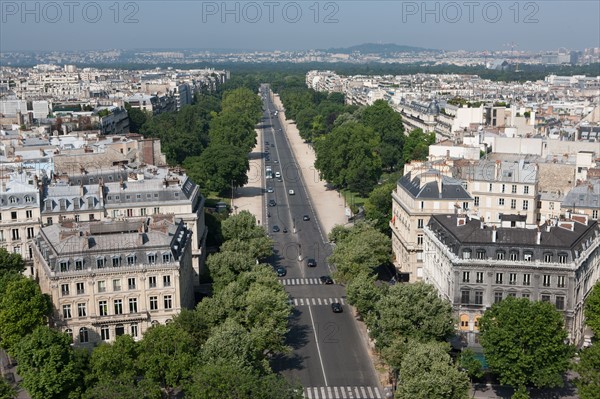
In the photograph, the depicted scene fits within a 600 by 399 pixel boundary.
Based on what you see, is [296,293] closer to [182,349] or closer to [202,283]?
[202,283]

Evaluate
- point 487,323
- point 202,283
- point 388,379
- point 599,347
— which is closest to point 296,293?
point 202,283

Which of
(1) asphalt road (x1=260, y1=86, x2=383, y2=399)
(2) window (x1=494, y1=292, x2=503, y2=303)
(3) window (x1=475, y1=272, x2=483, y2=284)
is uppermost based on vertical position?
(3) window (x1=475, y1=272, x2=483, y2=284)

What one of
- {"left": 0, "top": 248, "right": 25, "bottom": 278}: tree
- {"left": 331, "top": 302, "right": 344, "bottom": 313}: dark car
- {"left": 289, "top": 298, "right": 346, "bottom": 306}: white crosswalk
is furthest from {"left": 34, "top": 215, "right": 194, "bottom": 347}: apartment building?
{"left": 331, "top": 302, "right": 344, "bottom": 313}: dark car

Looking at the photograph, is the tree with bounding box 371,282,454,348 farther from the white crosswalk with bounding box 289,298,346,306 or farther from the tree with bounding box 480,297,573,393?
the white crosswalk with bounding box 289,298,346,306

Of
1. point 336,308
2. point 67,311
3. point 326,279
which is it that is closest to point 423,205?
point 326,279

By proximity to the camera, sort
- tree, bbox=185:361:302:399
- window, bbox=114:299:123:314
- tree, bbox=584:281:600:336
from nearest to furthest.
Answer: tree, bbox=185:361:302:399
window, bbox=114:299:123:314
tree, bbox=584:281:600:336

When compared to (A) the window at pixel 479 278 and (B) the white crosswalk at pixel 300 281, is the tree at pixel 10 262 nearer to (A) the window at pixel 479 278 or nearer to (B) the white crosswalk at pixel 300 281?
(B) the white crosswalk at pixel 300 281

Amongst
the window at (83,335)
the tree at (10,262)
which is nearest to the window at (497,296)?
the window at (83,335)
